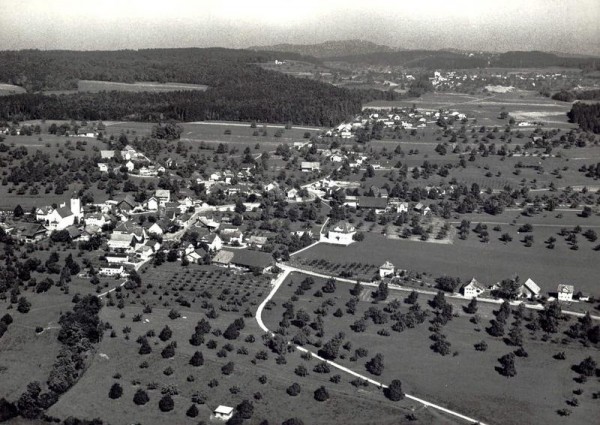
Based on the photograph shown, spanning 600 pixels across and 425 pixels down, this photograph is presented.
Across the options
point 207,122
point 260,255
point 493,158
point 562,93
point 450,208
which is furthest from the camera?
point 562,93

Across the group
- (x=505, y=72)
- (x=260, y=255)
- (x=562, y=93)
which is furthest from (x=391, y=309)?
(x=505, y=72)

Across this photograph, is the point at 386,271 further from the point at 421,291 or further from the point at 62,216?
the point at 62,216

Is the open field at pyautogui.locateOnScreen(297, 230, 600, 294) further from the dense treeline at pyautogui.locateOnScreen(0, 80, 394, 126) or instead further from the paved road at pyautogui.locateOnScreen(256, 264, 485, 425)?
the dense treeline at pyautogui.locateOnScreen(0, 80, 394, 126)

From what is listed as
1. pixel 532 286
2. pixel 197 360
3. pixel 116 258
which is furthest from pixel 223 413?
pixel 532 286

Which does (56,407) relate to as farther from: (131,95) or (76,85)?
(76,85)

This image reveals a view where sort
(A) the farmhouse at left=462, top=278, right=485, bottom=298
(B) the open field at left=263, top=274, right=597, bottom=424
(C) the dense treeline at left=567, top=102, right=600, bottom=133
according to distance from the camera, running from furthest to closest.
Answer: (C) the dense treeline at left=567, top=102, right=600, bottom=133 < (A) the farmhouse at left=462, top=278, right=485, bottom=298 < (B) the open field at left=263, top=274, right=597, bottom=424

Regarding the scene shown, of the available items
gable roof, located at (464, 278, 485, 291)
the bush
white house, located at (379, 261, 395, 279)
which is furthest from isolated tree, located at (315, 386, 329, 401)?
white house, located at (379, 261, 395, 279)

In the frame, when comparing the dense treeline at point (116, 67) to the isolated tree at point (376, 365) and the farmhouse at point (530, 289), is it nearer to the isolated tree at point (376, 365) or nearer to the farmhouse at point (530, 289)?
the farmhouse at point (530, 289)
